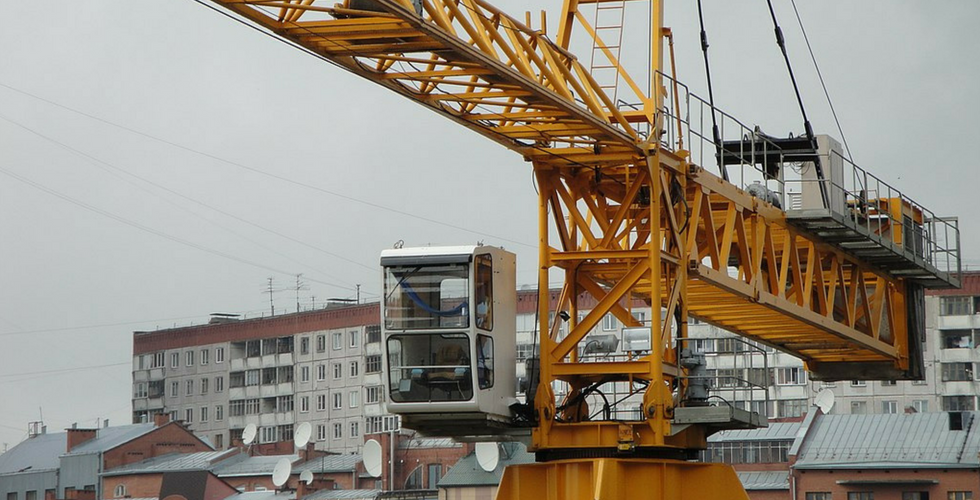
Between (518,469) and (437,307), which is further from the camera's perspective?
(518,469)

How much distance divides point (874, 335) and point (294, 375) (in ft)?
314

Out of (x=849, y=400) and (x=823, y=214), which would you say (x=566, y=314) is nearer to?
(x=823, y=214)

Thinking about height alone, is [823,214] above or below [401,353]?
above

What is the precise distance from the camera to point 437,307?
2467cm

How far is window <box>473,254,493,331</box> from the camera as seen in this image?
2477cm

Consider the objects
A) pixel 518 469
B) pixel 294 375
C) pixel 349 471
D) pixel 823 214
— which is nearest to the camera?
pixel 518 469

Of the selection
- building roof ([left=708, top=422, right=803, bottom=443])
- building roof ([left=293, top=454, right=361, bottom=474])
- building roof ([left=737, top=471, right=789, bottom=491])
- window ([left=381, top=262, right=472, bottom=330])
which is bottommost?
building roof ([left=737, top=471, right=789, bottom=491])

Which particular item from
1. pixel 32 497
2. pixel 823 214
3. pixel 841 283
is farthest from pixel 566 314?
pixel 32 497

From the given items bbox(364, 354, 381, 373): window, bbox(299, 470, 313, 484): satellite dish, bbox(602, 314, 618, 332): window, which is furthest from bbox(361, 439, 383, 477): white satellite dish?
bbox(364, 354, 381, 373): window

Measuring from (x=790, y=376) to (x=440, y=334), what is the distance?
83.5m

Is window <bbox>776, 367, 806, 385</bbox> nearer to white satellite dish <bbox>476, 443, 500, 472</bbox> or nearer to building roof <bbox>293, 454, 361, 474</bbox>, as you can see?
building roof <bbox>293, 454, 361, 474</bbox>

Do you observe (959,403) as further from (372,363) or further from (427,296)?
(427,296)

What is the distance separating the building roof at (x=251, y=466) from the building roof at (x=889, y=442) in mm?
35549

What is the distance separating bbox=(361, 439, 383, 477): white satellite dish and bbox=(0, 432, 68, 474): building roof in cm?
3467
